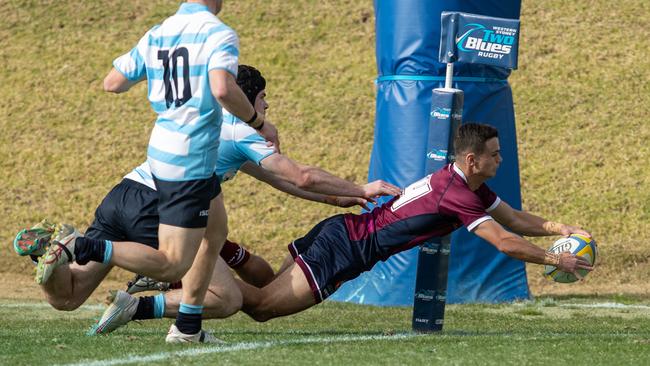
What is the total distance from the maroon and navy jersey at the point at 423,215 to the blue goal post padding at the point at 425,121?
300cm

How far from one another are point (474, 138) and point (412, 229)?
0.69 metres

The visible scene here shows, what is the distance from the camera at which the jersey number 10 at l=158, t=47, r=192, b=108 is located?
6109 millimetres

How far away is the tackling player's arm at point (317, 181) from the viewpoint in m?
Answer: 7.00

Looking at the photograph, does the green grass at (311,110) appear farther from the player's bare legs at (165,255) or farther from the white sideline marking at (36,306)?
the player's bare legs at (165,255)

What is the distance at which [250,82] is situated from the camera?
24.5ft

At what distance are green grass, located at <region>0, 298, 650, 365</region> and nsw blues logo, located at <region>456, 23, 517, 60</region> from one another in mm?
1911

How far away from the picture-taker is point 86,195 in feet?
58.7

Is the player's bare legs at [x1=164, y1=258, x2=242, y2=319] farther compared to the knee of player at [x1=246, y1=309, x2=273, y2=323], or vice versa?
the knee of player at [x1=246, y1=309, x2=273, y2=323]

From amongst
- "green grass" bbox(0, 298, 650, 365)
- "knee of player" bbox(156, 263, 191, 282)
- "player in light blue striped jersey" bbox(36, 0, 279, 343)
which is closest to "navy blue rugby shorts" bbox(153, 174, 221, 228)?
"player in light blue striped jersey" bbox(36, 0, 279, 343)

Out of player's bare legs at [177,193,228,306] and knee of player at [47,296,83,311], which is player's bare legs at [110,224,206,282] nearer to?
player's bare legs at [177,193,228,306]

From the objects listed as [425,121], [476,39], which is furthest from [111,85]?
[425,121]

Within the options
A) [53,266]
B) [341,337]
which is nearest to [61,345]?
[53,266]

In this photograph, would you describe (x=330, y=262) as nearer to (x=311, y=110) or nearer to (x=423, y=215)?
(x=423, y=215)

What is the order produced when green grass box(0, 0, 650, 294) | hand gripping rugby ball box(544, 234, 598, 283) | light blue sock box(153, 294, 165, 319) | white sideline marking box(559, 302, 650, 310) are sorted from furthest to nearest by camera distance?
green grass box(0, 0, 650, 294)
white sideline marking box(559, 302, 650, 310)
hand gripping rugby ball box(544, 234, 598, 283)
light blue sock box(153, 294, 165, 319)
